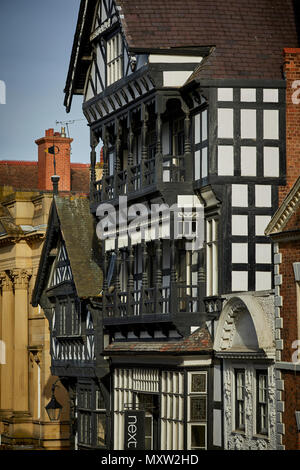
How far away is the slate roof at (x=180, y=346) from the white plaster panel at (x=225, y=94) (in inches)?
240

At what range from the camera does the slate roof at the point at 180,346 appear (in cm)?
4016

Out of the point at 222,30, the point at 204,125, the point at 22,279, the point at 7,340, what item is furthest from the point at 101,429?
the point at 7,340

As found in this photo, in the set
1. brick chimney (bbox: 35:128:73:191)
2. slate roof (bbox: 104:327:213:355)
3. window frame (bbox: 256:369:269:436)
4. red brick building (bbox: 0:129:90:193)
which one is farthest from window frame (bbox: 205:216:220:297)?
brick chimney (bbox: 35:128:73:191)

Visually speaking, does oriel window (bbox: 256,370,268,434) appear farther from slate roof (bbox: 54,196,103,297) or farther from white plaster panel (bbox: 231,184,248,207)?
slate roof (bbox: 54,196,103,297)

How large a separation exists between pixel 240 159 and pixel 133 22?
219 inches

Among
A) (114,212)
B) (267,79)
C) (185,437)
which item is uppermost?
(267,79)

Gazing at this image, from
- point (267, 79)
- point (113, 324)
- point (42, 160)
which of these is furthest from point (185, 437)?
point (42, 160)

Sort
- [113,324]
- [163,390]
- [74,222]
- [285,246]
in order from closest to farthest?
1. [285,246]
2. [163,390]
3. [113,324]
4. [74,222]

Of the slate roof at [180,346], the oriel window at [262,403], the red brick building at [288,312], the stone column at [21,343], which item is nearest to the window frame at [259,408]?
the oriel window at [262,403]

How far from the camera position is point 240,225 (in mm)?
39969

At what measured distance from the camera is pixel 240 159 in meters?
40.1

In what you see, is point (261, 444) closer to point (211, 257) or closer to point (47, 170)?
point (211, 257)

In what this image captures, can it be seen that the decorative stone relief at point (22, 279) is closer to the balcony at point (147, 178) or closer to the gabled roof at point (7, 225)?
the gabled roof at point (7, 225)

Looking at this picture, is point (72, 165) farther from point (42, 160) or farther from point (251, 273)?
point (251, 273)
